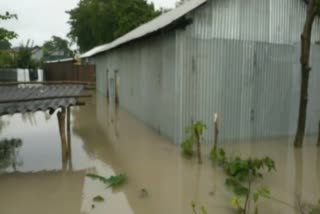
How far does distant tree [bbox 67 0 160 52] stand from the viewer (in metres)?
31.0

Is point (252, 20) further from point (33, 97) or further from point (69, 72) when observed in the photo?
point (69, 72)

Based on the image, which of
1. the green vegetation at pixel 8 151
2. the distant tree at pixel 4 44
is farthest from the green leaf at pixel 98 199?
the distant tree at pixel 4 44

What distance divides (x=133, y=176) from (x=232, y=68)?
4.03m

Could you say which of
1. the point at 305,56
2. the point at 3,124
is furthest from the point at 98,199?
the point at 3,124

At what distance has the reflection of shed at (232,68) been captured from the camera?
25.9ft

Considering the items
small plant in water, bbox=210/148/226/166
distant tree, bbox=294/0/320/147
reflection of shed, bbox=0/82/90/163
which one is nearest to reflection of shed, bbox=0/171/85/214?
reflection of shed, bbox=0/82/90/163

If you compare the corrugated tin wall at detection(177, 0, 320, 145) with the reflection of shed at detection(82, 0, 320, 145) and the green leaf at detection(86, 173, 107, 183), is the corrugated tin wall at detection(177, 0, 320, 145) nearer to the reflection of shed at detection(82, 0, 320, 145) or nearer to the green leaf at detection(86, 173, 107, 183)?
the reflection of shed at detection(82, 0, 320, 145)

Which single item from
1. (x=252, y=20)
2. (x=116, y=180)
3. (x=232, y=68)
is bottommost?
(x=116, y=180)

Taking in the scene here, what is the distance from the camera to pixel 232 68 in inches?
327

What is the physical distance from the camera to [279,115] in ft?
29.7

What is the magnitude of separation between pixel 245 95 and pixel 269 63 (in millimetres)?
1165

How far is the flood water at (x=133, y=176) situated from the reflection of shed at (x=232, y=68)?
27.4 inches

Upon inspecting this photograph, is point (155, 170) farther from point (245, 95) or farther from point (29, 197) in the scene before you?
point (245, 95)

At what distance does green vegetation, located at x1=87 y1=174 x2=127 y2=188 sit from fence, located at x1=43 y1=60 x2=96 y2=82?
65.2ft
